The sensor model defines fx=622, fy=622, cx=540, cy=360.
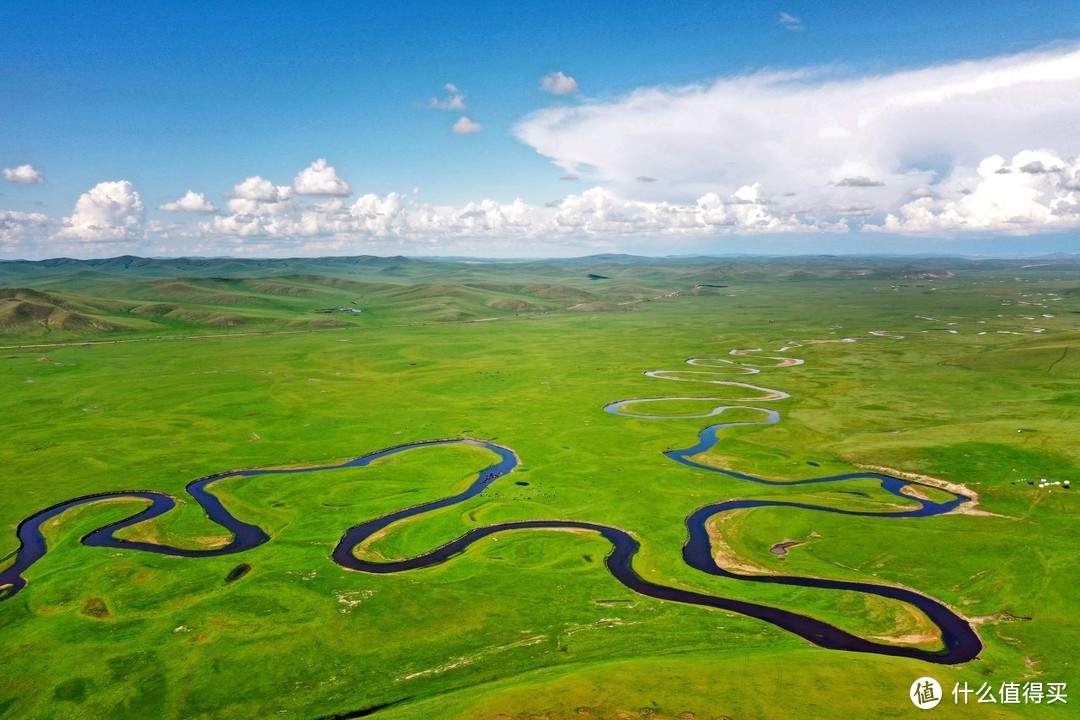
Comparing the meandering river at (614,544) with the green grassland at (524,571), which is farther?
the meandering river at (614,544)

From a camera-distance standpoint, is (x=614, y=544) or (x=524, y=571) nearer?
(x=524, y=571)

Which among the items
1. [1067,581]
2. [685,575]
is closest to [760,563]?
[685,575]

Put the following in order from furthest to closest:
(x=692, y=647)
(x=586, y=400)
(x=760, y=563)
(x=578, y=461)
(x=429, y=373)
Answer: (x=429, y=373) → (x=586, y=400) → (x=578, y=461) → (x=760, y=563) → (x=692, y=647)

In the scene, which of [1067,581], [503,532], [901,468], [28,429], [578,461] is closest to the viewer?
[1067,581]

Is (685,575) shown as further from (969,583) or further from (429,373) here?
(429,373)

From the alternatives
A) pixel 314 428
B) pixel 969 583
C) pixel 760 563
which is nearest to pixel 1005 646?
pixel 969 583

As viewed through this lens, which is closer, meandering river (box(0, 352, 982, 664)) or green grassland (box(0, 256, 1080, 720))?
green grassland (box(0, 256, 1080, 720))

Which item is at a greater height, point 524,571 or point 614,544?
point 524,571

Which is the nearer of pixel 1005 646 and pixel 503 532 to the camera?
pixel 1005 646

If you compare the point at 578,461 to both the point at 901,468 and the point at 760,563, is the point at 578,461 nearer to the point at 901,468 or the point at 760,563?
the point at 760,563
